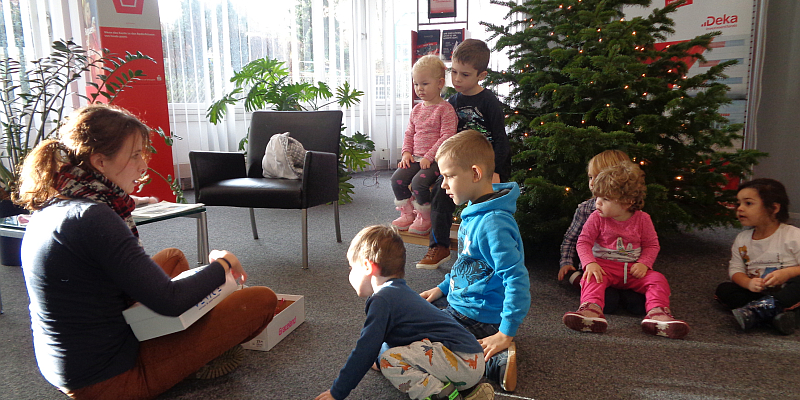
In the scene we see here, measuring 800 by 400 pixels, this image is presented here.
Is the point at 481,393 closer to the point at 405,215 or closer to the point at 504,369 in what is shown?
the point at 504,369

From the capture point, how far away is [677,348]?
180 centimetres

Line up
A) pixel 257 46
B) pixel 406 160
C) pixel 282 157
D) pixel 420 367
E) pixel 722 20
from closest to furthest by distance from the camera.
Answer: pixel 420 367 < pixel 406 160 < pixel 282 157 < pixel 722 20 < pixel 257 46

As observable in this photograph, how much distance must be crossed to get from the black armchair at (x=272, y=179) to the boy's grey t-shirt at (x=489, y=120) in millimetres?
816

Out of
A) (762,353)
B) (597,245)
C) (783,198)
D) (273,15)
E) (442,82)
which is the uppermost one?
(273,15)

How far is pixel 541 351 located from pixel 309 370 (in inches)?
31.1

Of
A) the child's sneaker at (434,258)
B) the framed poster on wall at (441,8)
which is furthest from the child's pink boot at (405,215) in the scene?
the framed poster on wall at (441,8)

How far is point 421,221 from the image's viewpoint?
9.31ft

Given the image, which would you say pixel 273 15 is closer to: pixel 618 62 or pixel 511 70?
pixel 511 70

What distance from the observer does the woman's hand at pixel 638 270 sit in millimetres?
2072

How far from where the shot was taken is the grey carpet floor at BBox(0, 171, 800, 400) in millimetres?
1510

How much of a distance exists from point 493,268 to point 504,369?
0.30m

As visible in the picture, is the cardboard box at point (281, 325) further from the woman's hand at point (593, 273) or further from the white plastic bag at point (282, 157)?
the white plastic bag at point (282, 157)

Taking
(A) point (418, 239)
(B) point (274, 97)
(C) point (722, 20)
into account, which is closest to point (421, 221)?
(A) point (418, 239)

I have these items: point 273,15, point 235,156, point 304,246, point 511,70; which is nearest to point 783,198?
point 511,70
